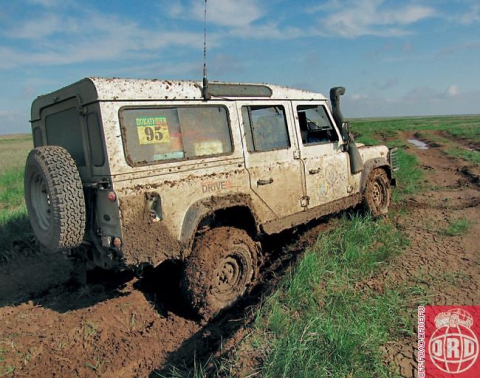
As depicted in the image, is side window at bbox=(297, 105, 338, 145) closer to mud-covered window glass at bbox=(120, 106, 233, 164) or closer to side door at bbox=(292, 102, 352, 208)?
side door at bbox=(292, 102, 352, 208)

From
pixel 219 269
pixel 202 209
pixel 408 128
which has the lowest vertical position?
pixel 219 269

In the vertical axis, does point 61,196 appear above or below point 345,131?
below

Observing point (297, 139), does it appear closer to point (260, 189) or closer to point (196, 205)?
point (260, 189)

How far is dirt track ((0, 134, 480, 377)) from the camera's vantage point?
318 centimetres

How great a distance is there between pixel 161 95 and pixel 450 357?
325 centimetres

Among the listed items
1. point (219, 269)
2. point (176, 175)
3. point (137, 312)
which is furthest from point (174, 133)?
point (137, 312)

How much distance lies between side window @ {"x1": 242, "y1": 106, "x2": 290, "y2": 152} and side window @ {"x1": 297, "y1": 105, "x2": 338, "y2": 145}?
0.60 m

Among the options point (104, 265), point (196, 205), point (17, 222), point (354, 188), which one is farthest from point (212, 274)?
point (17, 222)

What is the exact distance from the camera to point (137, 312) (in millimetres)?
3922

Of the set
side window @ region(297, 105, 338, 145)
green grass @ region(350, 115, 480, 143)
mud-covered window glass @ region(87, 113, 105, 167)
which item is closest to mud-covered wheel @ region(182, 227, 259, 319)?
mud-covered window glass @ region(87, 113, 105, 167)

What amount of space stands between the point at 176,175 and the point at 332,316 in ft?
6.20

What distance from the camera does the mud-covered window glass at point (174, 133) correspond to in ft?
10.8

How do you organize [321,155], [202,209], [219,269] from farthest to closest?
1. [321,155]
2. [219,269]
3. [202,209]

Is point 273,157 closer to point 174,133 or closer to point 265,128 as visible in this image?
point 265,128
